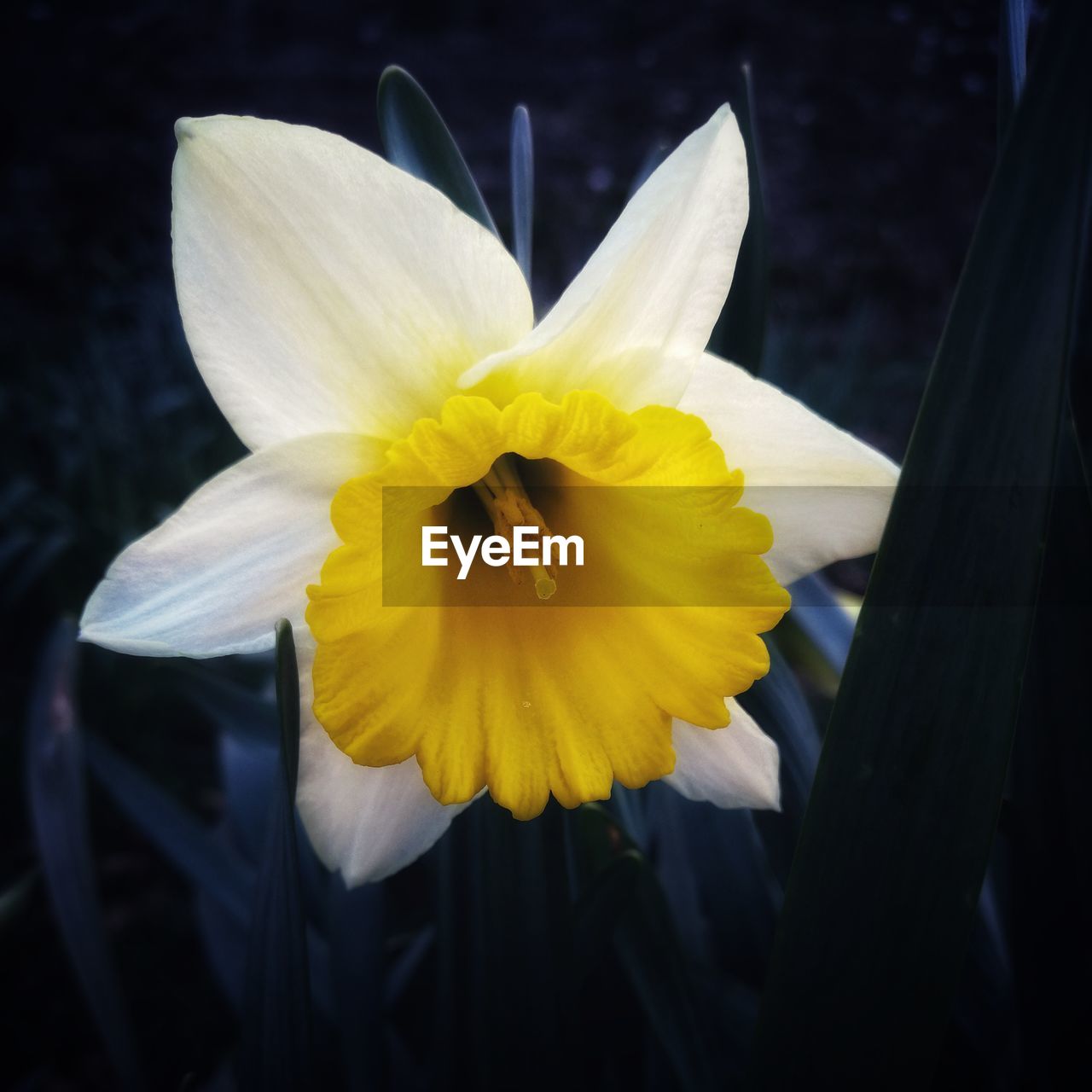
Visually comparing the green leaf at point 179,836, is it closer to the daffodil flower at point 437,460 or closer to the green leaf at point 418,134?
the daffodil flower at point 437,460

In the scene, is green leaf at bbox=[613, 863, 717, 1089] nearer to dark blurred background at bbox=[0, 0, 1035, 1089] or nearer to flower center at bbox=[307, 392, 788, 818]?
flower center at bbox=[307, 392, 788, 818]

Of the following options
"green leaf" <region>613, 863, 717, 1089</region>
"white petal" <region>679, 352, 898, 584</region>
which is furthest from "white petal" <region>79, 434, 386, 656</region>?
"green leaf" <region>613, 863, 717, 1089</region>

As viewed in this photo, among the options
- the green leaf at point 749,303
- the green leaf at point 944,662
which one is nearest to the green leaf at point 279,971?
the green leaf at point 944,662

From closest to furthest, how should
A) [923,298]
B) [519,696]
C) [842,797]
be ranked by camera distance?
[842,797]
[519,696]
[923,298]

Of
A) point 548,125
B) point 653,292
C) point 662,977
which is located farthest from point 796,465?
point 548,125

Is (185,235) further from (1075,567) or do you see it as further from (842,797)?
(1075,567)

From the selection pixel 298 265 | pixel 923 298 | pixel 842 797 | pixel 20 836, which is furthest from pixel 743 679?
pixel 923 298
